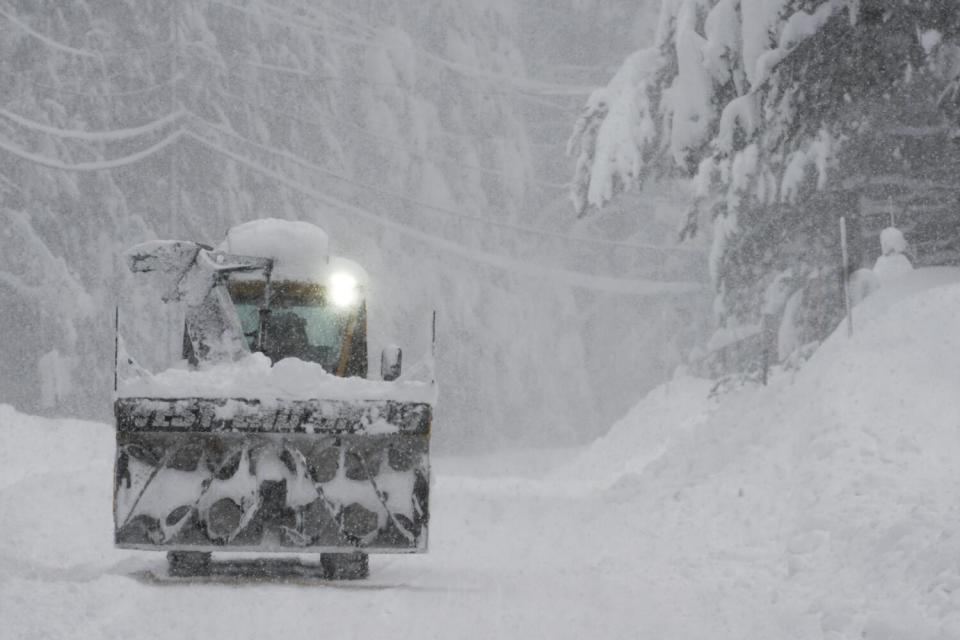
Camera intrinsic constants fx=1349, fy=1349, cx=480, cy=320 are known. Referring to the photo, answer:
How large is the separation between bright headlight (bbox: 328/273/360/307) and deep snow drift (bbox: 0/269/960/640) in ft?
7.13

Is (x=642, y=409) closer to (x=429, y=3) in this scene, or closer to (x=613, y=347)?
(x=613, y=347)

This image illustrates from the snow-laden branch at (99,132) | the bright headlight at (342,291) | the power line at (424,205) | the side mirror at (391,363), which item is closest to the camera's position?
the side mirror at (391,363)

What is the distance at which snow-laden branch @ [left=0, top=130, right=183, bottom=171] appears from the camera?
33375 millimetres

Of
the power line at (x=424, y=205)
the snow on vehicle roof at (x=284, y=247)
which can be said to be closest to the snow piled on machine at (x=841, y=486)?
the snow on vehicle roof at (x=284, y=247)

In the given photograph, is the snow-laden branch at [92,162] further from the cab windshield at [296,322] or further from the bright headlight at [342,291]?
the bright headlight at [342,291]

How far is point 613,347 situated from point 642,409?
1345 cm

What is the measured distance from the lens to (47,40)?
3459cm

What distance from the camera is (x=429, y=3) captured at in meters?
41.8

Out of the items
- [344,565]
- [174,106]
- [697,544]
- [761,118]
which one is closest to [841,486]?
[697,544]

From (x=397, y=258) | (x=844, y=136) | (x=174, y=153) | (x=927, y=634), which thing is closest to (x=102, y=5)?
(x=174, y=153)

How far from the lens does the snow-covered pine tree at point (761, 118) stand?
1082cm

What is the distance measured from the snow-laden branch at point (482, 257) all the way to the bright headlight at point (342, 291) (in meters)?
25.4

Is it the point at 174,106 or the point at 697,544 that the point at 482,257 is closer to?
the point at 174,106

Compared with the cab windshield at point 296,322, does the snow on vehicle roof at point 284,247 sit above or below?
above
